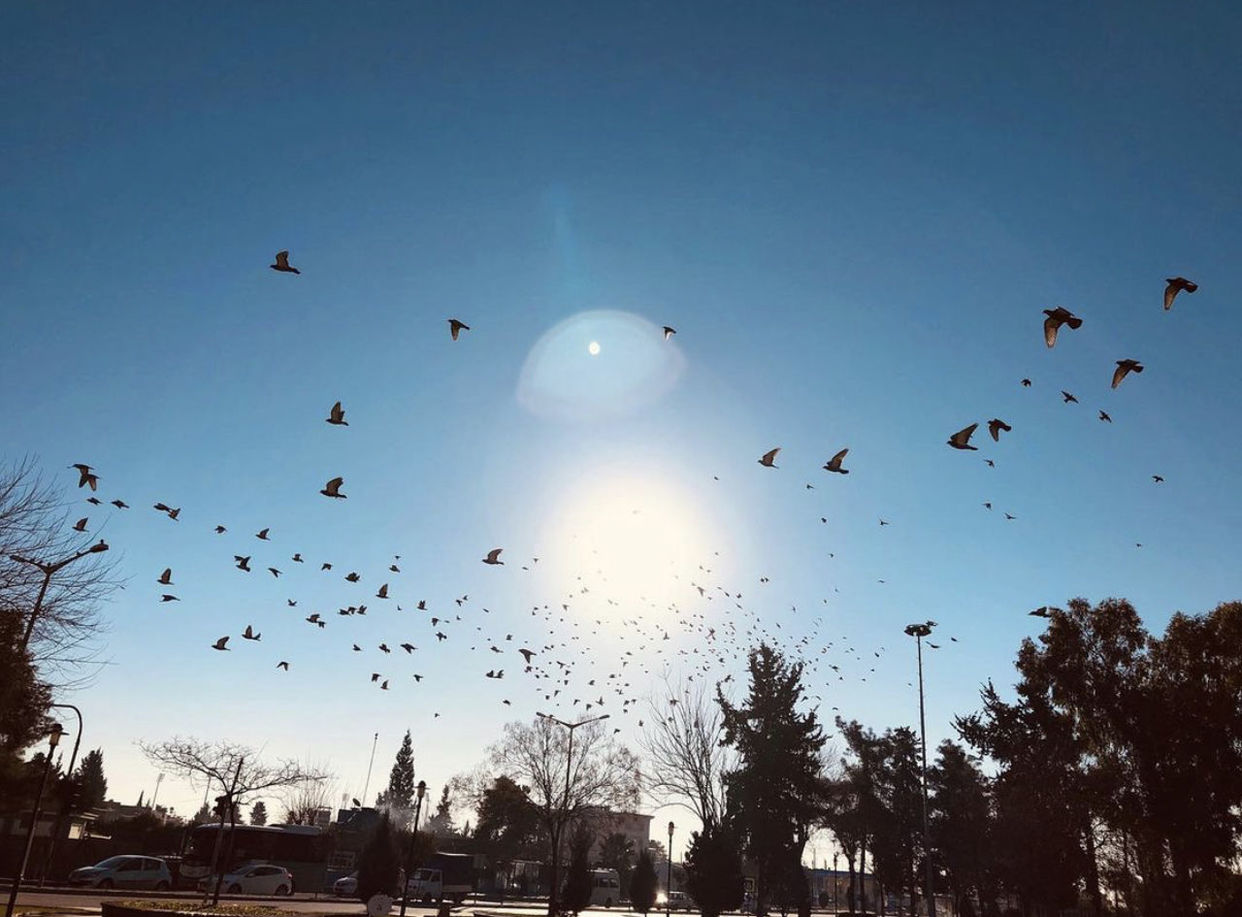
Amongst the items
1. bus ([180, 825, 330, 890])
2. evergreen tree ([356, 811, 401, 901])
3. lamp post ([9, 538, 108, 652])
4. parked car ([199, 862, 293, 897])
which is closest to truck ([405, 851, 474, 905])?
bus ([180, 825, 330, 890])

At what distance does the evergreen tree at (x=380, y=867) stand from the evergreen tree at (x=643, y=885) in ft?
64.0

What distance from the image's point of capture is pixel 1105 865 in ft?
139

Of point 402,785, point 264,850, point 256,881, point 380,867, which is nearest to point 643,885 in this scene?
point 380,867

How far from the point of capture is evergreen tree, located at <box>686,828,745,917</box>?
38562mm

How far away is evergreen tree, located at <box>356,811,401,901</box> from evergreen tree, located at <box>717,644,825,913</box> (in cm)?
2096

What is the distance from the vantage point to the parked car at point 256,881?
4194 cm

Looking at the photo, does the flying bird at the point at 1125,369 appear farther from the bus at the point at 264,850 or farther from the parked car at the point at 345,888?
the parked car at the point at 345,888

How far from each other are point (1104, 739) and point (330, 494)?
36.1 metres

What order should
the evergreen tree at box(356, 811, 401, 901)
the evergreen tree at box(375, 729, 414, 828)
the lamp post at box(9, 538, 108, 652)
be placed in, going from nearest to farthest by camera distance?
1. the lamp post at box(9, 538, 108, 652)
2. the evergreen tree at box(356, 811, 401, 901)
3. the evergreen tree at box(375, 729, 414, 828)

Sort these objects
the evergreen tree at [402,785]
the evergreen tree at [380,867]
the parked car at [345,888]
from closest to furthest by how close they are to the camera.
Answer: the evergreen tree at [380,867] → the parked car at [345,888] → the evergreen tree at [402,785]

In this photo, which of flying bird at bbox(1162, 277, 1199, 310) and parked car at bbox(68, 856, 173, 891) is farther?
parked car at bbox(68, 856, 173, 891)

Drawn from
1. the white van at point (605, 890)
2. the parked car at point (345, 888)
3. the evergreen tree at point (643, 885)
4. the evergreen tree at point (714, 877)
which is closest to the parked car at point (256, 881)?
the parked car at point (345, 888)

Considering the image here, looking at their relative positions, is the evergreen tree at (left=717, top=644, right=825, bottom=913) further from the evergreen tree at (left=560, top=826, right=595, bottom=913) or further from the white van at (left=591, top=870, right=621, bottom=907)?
the white van at (left=591, top=870, right=621, bottom=907)

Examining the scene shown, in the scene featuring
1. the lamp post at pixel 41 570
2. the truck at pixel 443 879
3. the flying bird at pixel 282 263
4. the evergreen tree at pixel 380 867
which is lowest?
the truck at pixel 443 879
